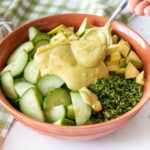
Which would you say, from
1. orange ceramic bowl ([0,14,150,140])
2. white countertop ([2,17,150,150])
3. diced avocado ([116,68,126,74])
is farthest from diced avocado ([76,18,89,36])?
white countertop ([2,17,150,150])

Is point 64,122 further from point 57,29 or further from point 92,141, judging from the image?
point 57,29

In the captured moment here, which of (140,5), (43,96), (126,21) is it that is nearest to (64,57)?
(43,96)

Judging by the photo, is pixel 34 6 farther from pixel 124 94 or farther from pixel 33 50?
pixel 124 94

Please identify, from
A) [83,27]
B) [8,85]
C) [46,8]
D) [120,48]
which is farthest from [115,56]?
[46,8]

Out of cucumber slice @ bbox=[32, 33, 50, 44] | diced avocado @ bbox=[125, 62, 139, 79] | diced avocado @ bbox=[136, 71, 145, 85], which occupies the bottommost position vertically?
diced avocado @ bbox=[136, 71, 145, 85]

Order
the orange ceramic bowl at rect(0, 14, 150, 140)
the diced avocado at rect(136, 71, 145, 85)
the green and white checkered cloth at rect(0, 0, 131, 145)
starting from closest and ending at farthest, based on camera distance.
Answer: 1. the orange ceramic bowl at rect(0, 14, 150, 140)
2. the diced avocado at rect(136, 71, 145, 85)
3. the green and white checkered cloth at rect(0, 0, 131, 145)

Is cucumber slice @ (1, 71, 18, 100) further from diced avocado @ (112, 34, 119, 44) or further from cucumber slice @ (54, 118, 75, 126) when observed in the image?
diced avocado @ (112, 34, 119, 44)
